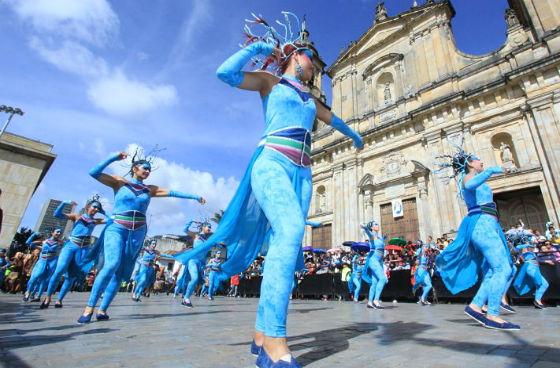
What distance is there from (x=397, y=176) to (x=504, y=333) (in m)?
17.5

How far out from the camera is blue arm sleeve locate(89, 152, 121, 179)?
4.16 m

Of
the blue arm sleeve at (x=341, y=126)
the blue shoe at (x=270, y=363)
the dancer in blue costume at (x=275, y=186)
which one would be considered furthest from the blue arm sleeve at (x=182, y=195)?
the blue shoe at (x=270, y=363)

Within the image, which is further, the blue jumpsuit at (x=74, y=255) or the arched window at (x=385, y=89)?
the arched window at (x=385, y=89)

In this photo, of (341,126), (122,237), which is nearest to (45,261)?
(122,237)

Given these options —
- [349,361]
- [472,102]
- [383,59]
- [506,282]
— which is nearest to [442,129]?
[472,102]

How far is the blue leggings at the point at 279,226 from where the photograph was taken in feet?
5.67

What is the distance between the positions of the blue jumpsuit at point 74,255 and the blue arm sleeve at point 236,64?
5796 mm

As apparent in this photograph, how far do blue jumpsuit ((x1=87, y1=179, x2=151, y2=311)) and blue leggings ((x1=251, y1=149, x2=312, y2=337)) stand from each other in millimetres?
3003

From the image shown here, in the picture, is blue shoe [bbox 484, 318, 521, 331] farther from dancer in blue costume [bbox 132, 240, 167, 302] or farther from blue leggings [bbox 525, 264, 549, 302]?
dancer in blue costume [bbox 132, 240, 167, 302]

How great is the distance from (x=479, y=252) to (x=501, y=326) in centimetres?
124

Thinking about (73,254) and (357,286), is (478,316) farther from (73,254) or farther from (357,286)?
(357,286)

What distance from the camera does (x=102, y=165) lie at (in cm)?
421

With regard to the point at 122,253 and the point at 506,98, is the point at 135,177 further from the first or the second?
the point at 506,98

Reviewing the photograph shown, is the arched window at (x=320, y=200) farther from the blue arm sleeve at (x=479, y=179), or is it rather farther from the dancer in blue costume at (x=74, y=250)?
the blue arm sleeve at (x=479, y=179)
